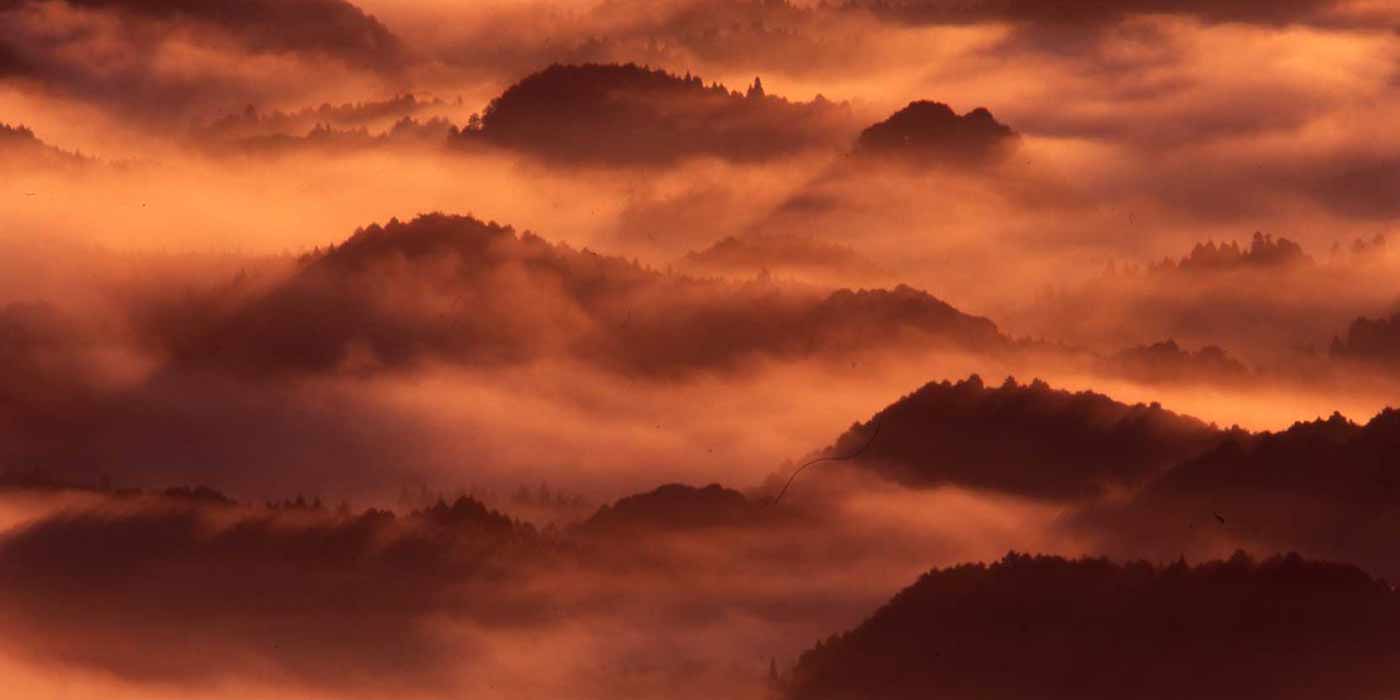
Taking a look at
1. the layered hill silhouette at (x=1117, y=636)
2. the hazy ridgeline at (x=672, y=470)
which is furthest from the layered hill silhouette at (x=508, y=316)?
the layered hill silhouette at (x=1117, y=636)

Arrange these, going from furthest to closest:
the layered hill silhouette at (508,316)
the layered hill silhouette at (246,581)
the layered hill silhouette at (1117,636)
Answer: the layered hill silhouette at (508,316)
the layered hill silhouette at (246,581)
the layered hill silhouette at (1117,636)

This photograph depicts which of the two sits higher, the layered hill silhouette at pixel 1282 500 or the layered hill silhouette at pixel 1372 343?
the layered hill silhouette at pixel 1372 343

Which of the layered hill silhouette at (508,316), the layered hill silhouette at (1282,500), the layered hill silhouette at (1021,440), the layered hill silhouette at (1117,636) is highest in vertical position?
the layered hill silhouette at (508,316)

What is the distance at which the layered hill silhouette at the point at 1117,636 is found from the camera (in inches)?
3009

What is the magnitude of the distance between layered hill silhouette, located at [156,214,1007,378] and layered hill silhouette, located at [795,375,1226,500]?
25675mm

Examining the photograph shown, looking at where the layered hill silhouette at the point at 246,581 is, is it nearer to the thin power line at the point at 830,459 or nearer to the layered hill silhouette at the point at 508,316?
the thin power line at the point at 830,459

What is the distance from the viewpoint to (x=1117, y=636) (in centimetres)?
8338

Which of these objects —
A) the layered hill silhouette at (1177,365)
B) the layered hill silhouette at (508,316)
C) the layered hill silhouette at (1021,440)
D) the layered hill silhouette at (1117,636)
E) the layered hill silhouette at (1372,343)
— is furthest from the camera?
the layered hill silhouette at (508,316)

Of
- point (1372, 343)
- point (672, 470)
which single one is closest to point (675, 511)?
point (672, 470)

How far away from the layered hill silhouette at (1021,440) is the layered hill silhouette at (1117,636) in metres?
18.1

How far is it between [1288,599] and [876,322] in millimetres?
81371

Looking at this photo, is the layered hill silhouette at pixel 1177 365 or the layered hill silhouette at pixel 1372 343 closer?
the layered hill silhouette at pixel 1372 343

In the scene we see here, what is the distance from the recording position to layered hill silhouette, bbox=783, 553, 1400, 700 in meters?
76.4

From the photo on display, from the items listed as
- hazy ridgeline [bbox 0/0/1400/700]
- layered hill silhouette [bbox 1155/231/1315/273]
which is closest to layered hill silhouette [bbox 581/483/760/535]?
hazy ridgeline [bbox 0/0/1400/700]
